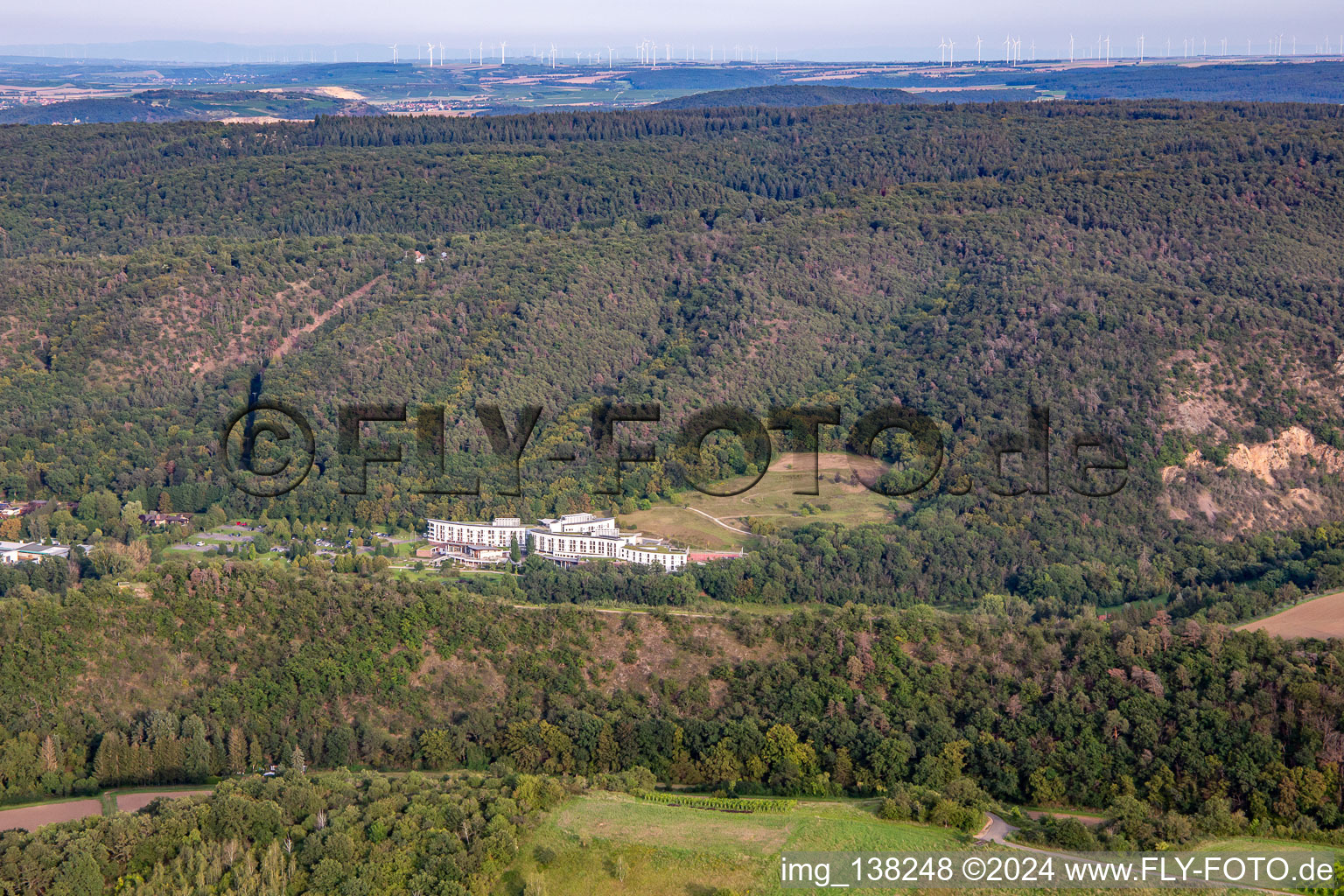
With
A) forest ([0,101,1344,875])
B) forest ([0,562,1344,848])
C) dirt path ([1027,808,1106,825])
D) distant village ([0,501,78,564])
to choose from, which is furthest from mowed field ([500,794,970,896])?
distant village ([0,501,78,564])

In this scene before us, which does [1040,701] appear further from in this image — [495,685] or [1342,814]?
[495,685]

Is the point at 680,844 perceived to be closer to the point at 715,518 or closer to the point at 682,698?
the point at 682,698

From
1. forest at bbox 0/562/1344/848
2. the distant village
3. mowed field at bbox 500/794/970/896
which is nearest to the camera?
mowed field at bbox 500/794/970/896

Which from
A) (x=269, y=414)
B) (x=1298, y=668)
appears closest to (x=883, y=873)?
(x=1298, y=668)

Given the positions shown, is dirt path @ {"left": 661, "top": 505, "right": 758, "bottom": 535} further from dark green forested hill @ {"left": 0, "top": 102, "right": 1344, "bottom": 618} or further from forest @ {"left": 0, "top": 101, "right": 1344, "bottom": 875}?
dark green forested hill @ {"left": 0, "top": 102, "right": 1344, "bottom": 618}

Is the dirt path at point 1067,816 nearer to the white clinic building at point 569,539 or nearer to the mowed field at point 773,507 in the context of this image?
the white clinic building at point 569,539
